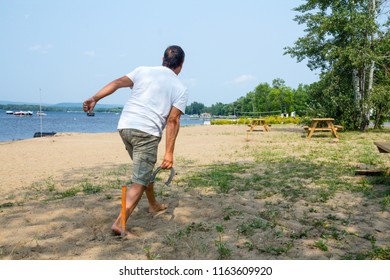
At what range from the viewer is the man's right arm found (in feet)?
11.6

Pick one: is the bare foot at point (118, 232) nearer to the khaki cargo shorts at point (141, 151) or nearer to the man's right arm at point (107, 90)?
the khaki cargo shorts at point (141, 151)

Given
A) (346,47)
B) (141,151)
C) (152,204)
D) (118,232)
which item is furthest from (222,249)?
(346,47)

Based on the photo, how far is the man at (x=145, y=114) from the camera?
3500 mm

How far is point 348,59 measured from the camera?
18.9 m

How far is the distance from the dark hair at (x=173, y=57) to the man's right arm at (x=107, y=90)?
0.43 meters

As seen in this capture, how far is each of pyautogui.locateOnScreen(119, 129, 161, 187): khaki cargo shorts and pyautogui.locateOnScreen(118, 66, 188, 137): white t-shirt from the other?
57 millimetres

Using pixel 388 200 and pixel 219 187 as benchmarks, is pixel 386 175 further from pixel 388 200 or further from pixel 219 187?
pixel 219 187

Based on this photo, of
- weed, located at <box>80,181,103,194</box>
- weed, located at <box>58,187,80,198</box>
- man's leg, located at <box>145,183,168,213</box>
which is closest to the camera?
man's leg, located at <box>145,183,168,213</box>

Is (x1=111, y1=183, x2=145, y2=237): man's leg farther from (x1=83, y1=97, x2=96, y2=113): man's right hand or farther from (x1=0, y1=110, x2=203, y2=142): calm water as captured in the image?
(x1=0, y1=110, x2=203, y2=142): calm water

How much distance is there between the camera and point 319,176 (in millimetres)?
6777

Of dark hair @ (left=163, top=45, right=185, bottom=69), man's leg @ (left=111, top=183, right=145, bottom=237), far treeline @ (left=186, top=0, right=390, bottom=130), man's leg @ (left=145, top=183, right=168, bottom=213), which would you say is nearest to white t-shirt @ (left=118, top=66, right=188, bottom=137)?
dark hair @ (left=163, top=45, right=185, bottom=69)

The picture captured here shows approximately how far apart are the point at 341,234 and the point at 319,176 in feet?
11.0
